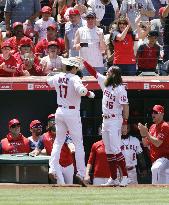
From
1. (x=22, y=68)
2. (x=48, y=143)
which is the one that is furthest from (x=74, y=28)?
(x=48, y=143)

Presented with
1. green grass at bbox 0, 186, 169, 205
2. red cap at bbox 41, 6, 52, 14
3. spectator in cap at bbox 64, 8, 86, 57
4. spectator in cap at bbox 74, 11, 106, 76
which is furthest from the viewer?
red cap at bbox 41, 6, 52, 14

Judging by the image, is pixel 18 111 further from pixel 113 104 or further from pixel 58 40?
pixel 113 104

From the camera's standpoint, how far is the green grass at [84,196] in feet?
33.0

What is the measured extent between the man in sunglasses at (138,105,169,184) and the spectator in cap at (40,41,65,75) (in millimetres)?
2086

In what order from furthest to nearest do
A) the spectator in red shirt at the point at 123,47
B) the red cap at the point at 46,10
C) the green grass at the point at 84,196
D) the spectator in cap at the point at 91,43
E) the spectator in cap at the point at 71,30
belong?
the red cap at the point at 46,10
the spectator in cap at the point at 71,30
the spectator in cap at the point at 91,43
the spectator in red shirt at the point at 123,47
the green grass at the point at 84,196

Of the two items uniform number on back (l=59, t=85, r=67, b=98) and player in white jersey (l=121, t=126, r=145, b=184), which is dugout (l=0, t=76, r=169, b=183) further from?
uniform number on back (l=59, t=85, r=67, b=98)

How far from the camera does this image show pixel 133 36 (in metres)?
15.0

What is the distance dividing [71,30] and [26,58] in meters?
1.21

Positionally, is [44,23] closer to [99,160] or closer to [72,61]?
[99,160]

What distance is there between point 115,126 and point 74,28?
157 inches

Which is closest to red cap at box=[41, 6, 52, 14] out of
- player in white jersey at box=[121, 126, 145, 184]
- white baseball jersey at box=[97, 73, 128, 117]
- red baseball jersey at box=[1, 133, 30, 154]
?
red baseball jersey at box=[1, 133, 30, 154]

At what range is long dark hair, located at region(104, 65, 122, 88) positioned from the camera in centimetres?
1197

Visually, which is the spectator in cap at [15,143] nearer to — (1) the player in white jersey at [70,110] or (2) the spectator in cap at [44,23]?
(1) the player in white jersey at [70,110]

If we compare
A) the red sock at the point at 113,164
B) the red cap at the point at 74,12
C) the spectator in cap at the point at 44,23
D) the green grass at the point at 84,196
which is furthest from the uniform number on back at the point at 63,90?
the spectator in cap at the point at 44,23
